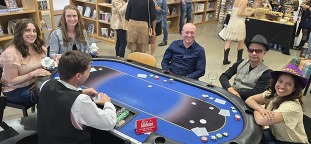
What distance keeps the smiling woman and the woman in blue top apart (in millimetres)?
348

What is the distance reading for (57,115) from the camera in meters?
1.67

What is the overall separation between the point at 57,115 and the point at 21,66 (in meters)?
1.51

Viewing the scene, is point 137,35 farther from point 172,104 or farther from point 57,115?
point 57,115

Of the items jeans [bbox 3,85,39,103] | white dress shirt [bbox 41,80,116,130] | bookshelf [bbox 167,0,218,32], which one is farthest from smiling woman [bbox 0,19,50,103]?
bookshelf [bbox 167,0,218,32]

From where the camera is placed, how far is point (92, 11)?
22.0ft

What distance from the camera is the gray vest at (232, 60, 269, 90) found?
281cm

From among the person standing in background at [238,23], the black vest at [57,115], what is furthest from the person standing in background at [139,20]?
the black vest at [57,115]

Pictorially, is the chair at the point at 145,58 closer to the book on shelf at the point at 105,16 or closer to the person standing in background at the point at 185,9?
the book on shelf at the point at 105,16

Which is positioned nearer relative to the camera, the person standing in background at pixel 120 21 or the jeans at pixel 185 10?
the person standing in background at pixel 120 21

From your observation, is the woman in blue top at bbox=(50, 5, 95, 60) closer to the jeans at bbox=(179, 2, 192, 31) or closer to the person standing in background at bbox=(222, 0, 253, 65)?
the person standing in background at bbox=(222, 0, 253, 65)

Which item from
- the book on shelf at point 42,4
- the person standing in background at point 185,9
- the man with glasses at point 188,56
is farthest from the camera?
the person standing in background at point 185,9

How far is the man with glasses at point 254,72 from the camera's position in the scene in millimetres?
2766

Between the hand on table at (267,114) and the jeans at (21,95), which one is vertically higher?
the hand on table at (267,114)

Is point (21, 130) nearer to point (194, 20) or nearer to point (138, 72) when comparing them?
point (138, 72)
